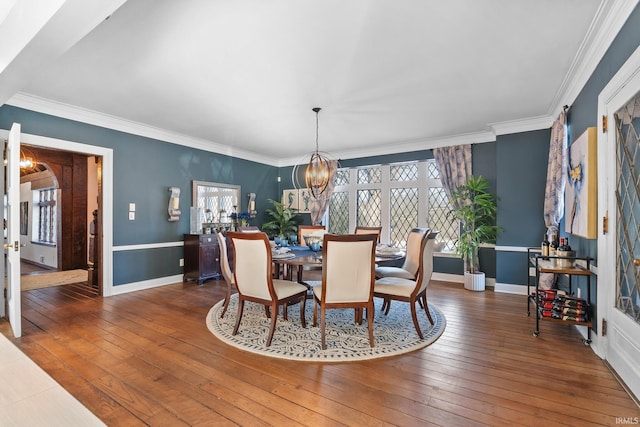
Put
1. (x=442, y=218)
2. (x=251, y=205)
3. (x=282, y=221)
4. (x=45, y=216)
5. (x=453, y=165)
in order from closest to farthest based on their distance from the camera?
1. (x=453, y=165)
2. (x=442, y=218)
3. (x=251, y=205)
4. (x=282, y=221)
5. (x=45, y=216)

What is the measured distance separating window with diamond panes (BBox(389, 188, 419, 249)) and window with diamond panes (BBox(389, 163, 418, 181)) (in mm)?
217

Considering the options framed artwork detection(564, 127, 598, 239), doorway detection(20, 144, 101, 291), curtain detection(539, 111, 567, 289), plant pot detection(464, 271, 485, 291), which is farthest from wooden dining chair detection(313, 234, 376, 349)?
doorway detection(20, 144, 101, 291)

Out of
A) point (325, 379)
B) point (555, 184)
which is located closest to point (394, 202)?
point (555, 184)

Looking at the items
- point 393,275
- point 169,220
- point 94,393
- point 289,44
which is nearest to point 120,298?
point 169,220

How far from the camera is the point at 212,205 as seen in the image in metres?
5.82

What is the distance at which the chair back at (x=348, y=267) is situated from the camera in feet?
8.25

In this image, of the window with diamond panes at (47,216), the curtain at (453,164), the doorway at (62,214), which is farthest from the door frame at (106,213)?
the curtain at (453,164)

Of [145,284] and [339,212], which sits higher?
[339,212]

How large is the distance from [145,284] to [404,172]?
4896 millimetres

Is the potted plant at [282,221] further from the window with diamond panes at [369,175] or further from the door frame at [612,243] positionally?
the door frame at [612,243]

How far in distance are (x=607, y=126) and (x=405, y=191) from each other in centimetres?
364

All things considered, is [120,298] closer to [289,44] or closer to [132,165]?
[132,165]

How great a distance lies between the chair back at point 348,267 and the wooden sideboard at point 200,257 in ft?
10.2

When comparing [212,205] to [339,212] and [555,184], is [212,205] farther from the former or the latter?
[555,184]
